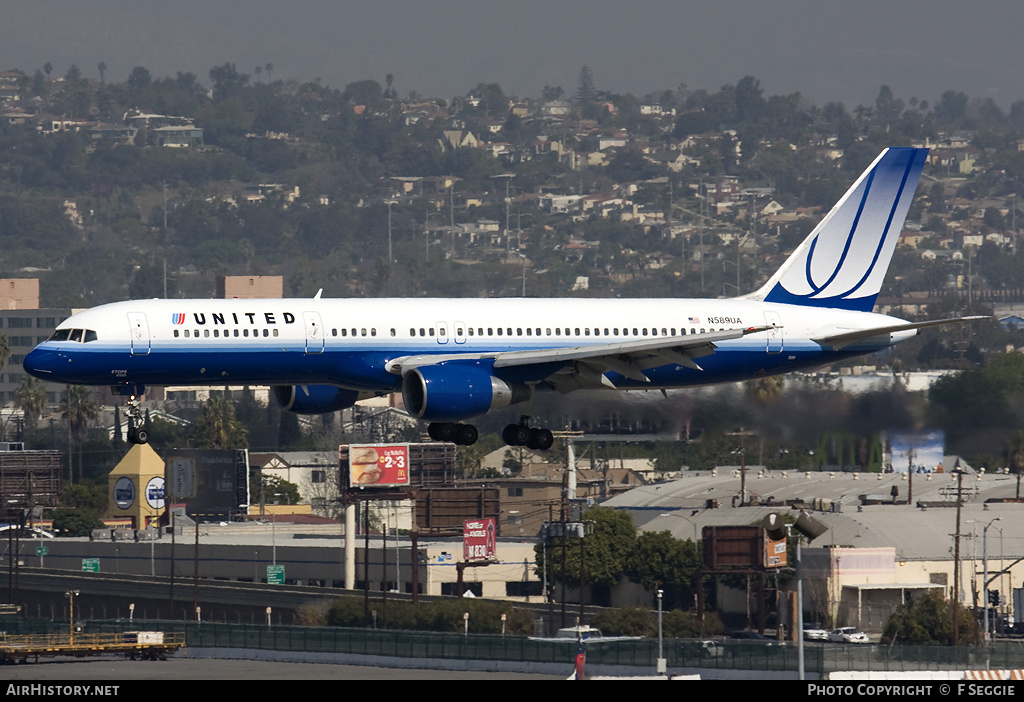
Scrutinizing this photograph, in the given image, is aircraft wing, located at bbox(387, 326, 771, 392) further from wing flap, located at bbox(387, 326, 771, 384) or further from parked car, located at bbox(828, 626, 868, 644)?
parked car, located at bbox(828, 626, 868, 644)

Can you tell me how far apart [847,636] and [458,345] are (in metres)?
52.6

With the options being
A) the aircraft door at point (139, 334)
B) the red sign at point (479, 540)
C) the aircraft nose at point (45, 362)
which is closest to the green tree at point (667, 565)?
the red sign at point (479, 540)

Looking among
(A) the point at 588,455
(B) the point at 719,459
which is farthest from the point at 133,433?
(A) the point at 588,455

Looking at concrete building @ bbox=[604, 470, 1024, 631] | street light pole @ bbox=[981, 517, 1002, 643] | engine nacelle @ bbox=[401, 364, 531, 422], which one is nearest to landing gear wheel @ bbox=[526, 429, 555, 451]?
engine nacelle @ bbox=[401, 364, 531, 422]

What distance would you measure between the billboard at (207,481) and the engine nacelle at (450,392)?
4485 inches

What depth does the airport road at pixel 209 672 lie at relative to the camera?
3597 inches

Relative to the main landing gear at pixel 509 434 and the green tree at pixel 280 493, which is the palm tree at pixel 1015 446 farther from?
the green tree at pixel 280 493

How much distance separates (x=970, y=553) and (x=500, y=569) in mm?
35108

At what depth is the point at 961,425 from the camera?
252ft

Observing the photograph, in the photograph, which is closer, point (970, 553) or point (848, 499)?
point (970, 553)

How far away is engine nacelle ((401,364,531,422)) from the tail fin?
14771 millimetres

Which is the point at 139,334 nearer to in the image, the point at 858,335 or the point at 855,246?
the point at 858,335

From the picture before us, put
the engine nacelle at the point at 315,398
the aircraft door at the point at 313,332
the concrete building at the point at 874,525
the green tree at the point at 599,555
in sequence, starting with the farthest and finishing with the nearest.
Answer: the green tree at the point at 599,555
the concrete building at the point at 874,525
the engine nacelle at the point at 315,398
the aircraft door at the point at 313,332

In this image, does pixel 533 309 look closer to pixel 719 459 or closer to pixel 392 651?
pixel 392 651
